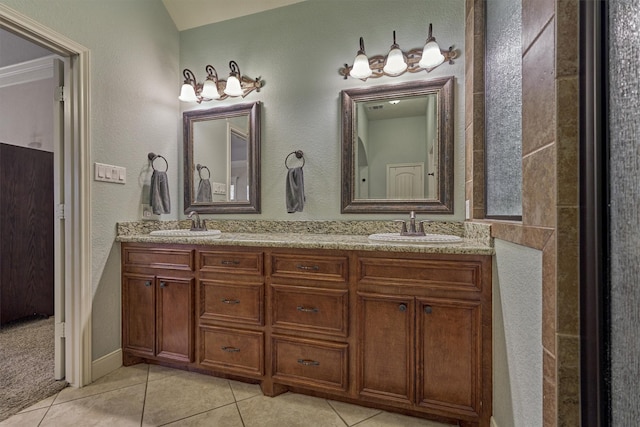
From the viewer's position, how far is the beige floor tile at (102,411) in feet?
4.73

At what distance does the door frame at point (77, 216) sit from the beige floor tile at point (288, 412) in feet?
3.34

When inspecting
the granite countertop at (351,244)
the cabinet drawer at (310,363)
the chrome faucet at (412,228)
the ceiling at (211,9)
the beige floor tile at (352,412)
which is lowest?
the beige floor tile at (352,412)

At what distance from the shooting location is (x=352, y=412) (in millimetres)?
1523

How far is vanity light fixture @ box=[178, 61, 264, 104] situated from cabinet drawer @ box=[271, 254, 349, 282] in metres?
1.39

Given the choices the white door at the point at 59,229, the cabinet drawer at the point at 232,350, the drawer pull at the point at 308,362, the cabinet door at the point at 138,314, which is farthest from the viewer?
the cabinet door at the point at 138,314

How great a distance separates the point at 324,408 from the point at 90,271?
1.55 meters

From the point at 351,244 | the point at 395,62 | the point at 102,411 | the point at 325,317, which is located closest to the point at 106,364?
the point at 102,411

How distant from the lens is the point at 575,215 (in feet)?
2.27

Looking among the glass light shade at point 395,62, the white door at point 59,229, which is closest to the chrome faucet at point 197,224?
the white door at point 59,229

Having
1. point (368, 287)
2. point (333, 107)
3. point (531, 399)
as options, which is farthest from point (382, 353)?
point (333, 107)

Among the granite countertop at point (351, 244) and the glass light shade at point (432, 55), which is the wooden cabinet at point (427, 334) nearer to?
the granite countertop at point (351, 244)

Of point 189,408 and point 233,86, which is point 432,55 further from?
point 189,408

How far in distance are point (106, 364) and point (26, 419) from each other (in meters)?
0.44

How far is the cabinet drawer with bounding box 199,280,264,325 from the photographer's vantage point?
168cm
